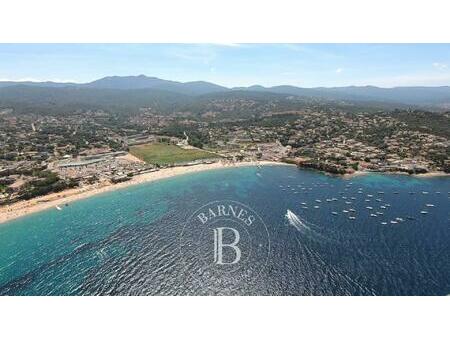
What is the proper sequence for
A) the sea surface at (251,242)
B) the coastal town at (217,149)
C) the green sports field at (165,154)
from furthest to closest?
1. the green sports field at (165,154)
2. the coastal town at (217,149)
3. the sea surface at (251,242)

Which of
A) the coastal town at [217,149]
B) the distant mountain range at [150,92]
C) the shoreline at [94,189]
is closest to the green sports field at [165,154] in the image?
the coastal town at [217,149]

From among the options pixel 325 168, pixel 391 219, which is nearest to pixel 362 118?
pixel 325 168

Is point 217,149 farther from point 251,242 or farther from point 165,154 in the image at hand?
point 251,242

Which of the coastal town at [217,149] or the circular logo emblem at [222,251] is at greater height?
the circular logo emblem at [222,251]

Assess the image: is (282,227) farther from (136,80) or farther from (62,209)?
(136,80)

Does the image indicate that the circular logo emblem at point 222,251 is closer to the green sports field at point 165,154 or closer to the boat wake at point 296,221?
the boat wake at point 296,221

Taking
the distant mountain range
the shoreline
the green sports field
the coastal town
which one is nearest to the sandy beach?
the shoreline

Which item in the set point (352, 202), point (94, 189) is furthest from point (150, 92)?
point (352, 202)
